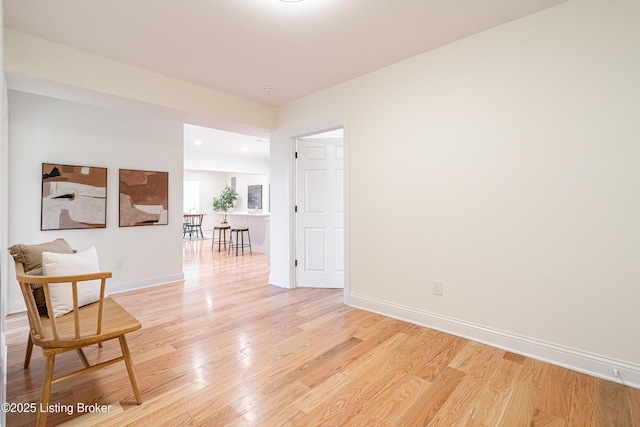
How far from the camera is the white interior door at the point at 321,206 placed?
4031 mm

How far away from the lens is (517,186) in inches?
88.7

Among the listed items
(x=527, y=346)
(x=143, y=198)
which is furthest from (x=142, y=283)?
(x=527, y=346)

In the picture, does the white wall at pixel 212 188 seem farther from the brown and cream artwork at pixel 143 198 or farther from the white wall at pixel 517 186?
the white wall at pixel 517 186

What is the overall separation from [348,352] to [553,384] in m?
1.32

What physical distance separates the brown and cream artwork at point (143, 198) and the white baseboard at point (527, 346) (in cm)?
325

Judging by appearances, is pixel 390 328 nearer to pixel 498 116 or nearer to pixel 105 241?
pixel 498 116

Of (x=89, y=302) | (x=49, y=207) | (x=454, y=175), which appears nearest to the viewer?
(x=89, y=302)

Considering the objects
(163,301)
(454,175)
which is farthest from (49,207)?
(454,175)

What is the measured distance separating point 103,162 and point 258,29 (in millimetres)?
2753

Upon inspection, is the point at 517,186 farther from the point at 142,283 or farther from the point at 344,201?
the point at 142,283

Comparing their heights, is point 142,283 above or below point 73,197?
below

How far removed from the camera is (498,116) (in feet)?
7.66

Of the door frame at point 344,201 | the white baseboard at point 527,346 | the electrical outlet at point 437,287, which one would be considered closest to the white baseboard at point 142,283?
the door frame at point 344,201

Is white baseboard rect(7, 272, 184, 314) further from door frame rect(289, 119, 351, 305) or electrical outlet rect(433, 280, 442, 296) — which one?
electrical outlet rect(433, 280, 442, 296)
